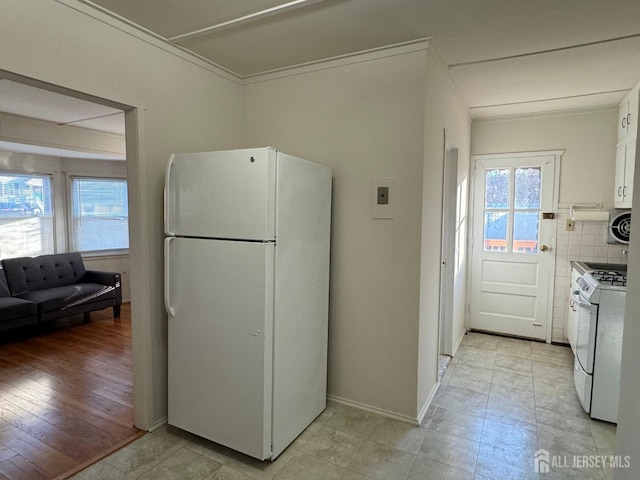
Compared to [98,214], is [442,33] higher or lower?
higher

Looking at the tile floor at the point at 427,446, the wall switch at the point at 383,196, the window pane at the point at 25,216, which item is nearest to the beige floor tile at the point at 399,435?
the tile floor at the point at 427,446

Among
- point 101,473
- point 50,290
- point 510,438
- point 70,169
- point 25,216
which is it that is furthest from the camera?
point 70,169

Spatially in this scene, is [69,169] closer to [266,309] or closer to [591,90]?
[266,309]

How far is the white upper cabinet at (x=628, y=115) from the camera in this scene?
9.75 ft

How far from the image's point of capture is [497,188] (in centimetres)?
418

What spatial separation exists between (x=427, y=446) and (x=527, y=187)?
303cm

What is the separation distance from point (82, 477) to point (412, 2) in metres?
3.03

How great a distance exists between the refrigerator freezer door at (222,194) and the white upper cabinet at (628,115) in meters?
2.94

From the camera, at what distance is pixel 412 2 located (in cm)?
189

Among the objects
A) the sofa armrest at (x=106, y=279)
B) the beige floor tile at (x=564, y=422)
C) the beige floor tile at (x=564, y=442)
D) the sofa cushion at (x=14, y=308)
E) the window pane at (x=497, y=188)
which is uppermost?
the window pane at (x=497, y=188)

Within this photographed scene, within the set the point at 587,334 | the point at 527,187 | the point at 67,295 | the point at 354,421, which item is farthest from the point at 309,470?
the point at 67,295

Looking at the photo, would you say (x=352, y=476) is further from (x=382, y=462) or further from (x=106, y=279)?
(x=106, y=279)

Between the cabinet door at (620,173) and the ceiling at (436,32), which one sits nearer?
the ceiling at (436,32)

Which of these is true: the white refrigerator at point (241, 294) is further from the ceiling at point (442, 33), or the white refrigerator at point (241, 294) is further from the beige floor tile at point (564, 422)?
the beige floor tile at point (564, 422)
